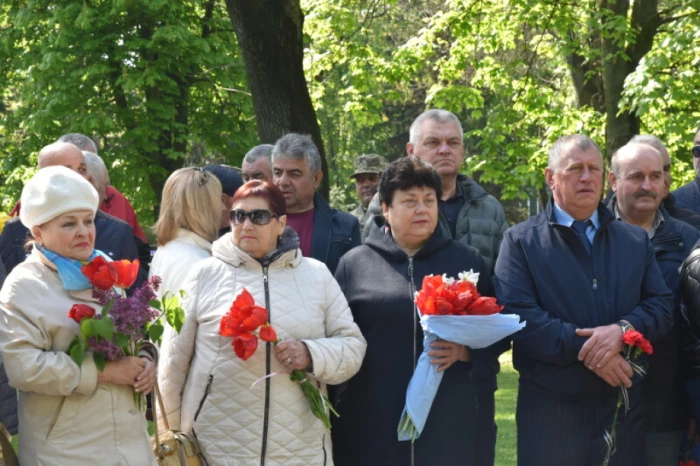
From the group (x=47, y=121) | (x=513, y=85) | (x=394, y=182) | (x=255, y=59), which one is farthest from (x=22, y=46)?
(x=394, y=182)

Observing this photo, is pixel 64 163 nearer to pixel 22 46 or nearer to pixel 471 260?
pixel 471 260

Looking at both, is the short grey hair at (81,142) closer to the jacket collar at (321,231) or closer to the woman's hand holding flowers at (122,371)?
the jacket collar at (321,231)

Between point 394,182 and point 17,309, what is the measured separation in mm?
2103

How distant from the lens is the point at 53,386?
4.28 metres

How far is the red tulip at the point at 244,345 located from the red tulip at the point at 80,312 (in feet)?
2.22

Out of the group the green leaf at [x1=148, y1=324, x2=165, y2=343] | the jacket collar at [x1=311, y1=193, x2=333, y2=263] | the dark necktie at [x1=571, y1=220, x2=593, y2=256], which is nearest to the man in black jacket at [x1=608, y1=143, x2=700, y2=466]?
the dark necktie at [x1=571, y1=220, x2=593, y2=256]

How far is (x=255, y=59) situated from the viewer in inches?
392

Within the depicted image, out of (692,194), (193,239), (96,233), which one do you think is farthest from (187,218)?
(692,194)

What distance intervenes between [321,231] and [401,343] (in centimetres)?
117

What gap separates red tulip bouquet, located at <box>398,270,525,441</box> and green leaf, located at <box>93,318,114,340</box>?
1.55 metres

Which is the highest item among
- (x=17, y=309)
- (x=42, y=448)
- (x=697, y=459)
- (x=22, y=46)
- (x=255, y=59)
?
(x=22, y=46)

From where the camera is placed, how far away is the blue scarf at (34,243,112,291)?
14.6ft

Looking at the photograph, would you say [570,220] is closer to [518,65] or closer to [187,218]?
[187,218]

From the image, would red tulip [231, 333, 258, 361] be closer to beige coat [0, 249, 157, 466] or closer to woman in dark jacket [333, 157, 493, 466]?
beige coat [0, 249, 157, 466]
